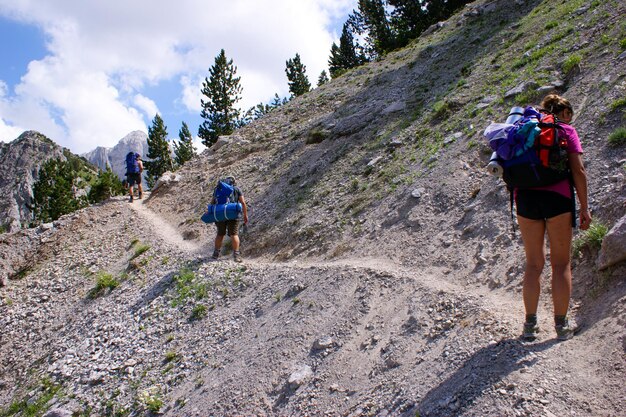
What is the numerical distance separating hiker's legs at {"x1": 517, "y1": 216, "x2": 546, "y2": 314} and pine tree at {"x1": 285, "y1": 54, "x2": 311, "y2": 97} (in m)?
47.2

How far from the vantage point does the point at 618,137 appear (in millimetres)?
7906

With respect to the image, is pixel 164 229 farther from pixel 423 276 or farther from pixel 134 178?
pixel 423 276

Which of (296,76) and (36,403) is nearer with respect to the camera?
(36,403)

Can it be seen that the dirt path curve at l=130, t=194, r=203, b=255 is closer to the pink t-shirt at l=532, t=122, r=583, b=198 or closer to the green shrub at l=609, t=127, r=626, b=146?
the green shrub at l=609, t=127, r=626, b=146

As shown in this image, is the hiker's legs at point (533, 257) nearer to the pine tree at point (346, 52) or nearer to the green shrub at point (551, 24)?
the green shrub at point (551, 24)

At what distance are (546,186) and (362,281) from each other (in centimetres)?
424

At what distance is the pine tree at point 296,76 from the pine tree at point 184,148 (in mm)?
11766

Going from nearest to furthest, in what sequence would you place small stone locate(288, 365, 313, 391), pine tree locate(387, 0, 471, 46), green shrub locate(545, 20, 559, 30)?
small stone locate(288, 365, 313, 391) → green shrub locate(545, 20, 559, 30) → pine tree locate(387, 0, 471, 46)

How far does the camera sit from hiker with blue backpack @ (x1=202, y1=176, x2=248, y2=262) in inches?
496

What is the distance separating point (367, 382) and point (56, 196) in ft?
158

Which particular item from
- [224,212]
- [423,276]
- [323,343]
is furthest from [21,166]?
[423,276]

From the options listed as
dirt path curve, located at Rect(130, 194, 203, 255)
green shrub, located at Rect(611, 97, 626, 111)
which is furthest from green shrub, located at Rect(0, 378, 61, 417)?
green shrub, located at Rect(611, 97, 626, 111)

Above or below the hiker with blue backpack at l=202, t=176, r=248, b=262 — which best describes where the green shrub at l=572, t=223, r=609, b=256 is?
below

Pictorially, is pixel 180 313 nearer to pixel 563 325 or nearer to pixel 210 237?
pixel 210 237
